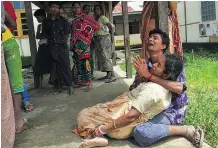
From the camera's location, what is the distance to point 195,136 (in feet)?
10.9

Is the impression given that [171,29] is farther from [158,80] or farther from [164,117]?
[164,117]

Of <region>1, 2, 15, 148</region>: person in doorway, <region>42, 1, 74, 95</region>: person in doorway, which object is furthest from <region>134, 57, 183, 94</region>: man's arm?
<region>42, 1, 74, 95</region>: person in doorway

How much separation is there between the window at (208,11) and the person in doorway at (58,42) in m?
8.97

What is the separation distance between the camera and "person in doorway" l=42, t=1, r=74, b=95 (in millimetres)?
5680

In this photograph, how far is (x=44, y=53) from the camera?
6.29 meters

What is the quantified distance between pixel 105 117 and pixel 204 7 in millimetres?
11908

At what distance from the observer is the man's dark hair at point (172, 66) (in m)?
3.21

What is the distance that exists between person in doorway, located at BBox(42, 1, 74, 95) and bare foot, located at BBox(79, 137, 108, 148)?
8.94 ft

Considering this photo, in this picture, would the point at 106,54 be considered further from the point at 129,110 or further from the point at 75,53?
the point at 129,110

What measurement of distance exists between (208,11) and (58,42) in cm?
966

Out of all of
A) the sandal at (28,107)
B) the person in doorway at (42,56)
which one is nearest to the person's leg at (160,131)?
the sandal at (28,107)

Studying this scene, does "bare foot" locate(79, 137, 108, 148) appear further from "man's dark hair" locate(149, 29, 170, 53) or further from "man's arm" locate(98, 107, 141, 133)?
"man's dark hair" locate(149, 29, 170, 53)

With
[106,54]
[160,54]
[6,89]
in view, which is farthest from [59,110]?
[106,54]

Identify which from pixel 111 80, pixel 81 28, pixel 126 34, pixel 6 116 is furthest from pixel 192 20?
pixel 6 116
